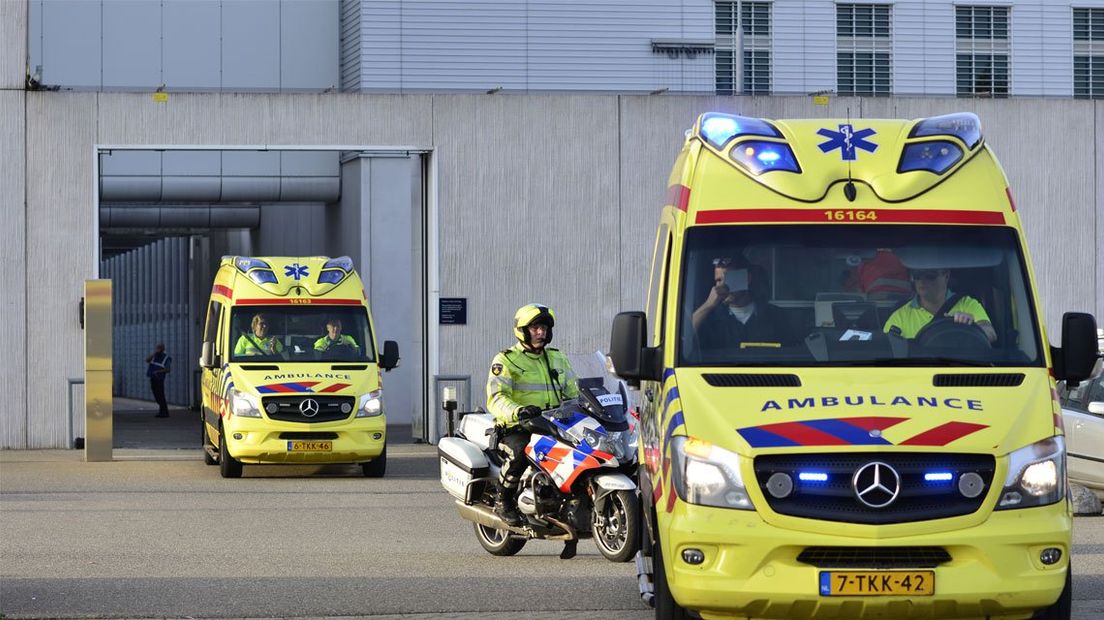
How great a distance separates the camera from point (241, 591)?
1116 cm

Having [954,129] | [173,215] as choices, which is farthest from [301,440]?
[173,215]

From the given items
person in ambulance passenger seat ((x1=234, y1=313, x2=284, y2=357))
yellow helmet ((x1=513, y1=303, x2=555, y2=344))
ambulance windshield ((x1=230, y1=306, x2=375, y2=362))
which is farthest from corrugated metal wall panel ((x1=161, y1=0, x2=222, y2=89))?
yellow helmet ((x1=513, y1=303, x2=555, y2=344))

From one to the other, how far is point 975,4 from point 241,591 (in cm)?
3192

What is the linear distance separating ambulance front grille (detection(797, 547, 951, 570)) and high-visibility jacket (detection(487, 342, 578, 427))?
4.80 meters

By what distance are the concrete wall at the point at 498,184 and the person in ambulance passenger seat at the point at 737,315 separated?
58.1 ft

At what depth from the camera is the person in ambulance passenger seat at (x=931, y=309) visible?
8.84 metres

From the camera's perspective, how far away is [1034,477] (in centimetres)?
799

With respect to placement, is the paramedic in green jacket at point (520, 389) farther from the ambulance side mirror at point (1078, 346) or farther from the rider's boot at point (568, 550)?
the ambulance side mirror at point (1078, 346)

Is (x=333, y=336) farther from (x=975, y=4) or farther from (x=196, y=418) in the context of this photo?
(x=975, y=4)

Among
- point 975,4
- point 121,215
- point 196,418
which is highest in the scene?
point 975,4

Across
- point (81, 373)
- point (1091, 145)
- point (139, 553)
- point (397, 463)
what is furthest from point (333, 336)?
point (1091, 145)

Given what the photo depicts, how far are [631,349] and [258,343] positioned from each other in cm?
1307

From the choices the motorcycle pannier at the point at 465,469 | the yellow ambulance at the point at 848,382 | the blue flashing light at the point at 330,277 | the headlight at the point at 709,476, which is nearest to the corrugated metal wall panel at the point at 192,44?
the blue flashing light at the point at 330,277

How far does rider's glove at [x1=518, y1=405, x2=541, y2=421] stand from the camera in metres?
12.3
